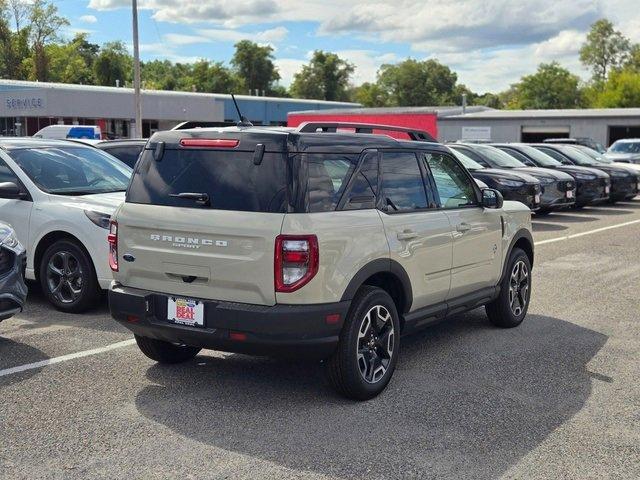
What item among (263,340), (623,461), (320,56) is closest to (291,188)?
(263,340)

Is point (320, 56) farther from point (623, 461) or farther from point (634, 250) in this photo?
point (623, 461)

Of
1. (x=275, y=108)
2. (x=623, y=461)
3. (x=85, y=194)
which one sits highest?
(x=275, y=108)

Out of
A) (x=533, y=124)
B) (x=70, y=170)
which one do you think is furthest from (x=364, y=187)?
(x=533, y=124)

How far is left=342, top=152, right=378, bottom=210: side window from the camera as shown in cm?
530

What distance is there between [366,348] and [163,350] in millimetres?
1633

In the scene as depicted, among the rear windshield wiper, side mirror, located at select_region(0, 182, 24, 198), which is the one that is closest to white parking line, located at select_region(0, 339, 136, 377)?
the rear windshield wiper

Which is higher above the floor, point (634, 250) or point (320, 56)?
point (320, 56)

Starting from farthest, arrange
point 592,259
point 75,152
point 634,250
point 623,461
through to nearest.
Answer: point 634,250 → point 592,259 → point 75,152 → point 623,461

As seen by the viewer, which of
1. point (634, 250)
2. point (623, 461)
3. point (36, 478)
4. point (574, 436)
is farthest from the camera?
point (634, 250)

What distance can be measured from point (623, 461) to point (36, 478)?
10.4 ft

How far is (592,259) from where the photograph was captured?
11.7m

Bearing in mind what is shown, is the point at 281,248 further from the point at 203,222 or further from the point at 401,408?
the point at 401,408

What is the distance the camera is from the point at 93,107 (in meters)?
52.0

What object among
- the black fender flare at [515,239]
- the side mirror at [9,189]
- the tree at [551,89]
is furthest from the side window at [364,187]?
the tree at [551,89]
